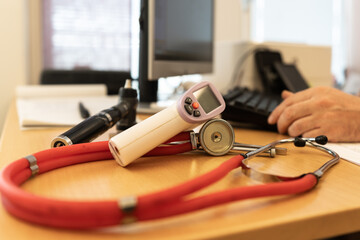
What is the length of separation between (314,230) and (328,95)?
44 cm

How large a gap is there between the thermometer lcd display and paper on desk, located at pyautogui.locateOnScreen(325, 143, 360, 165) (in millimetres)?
216

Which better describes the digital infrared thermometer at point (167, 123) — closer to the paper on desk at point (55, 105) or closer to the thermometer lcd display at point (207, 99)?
the thermometer lcd display at point (207, 99)

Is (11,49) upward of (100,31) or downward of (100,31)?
downward

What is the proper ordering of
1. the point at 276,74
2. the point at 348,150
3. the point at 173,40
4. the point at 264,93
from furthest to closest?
the point at 276,74 < the point at 264,93 < the point at 173,40 < the point at 348,150

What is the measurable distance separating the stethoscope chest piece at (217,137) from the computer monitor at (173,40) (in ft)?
1.21

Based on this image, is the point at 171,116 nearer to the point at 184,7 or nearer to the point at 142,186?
the point at 142,186

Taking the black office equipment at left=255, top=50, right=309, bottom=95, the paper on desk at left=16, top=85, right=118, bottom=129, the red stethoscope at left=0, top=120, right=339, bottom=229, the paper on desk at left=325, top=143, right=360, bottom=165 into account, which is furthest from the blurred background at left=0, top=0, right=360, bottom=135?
Answer: the red stethoscope at left=0, top=120, right=339, bottom=229

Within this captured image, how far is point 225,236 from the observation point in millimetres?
263

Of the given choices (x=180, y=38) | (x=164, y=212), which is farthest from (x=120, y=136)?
(x=180, y=38)

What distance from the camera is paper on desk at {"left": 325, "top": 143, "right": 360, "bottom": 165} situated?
1.68 ft

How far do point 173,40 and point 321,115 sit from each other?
1.68ft

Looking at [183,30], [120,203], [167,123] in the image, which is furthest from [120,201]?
[183,30]

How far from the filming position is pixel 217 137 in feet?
1.67

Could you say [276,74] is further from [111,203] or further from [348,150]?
[111,203]
